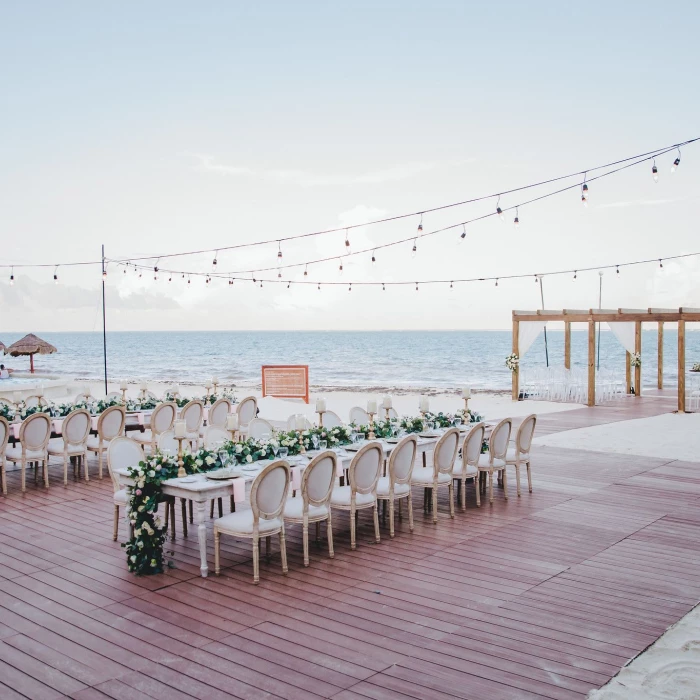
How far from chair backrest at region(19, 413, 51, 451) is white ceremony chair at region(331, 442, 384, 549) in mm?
4221

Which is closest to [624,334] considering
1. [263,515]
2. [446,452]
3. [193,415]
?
[193,415]

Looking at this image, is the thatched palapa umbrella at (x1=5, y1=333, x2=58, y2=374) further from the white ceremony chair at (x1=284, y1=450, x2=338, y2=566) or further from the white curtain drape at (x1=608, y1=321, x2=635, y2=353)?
the white ceremony chair at (x1=284, y1=450, x2=338, y2=566)

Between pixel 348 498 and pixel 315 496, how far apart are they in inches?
21.3

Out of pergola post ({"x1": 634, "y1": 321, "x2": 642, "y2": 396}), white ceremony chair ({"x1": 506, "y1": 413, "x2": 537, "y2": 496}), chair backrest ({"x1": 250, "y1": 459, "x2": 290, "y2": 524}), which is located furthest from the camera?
pergola post ({"x1": 634, "y1": 321, "x2": 642, "y2": 396})

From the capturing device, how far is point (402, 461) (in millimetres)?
6547

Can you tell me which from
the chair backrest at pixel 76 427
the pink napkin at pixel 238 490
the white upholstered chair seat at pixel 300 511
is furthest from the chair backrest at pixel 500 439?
the chair backrest at pixel 76 427

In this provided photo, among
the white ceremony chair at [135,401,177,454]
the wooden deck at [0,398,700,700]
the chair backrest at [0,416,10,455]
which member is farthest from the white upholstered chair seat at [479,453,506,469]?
the chair backrest at [0,416,10,455]

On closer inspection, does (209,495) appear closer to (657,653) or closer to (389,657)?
(389,657)

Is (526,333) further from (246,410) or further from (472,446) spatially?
(472,446)

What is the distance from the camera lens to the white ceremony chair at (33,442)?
844cm

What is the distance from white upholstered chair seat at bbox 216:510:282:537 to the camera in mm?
5328

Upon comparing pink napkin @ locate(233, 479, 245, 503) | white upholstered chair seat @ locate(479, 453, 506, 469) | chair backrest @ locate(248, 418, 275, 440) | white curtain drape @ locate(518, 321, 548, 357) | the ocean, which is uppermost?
white curtain drape @ locate(518, 321, 548, 357)

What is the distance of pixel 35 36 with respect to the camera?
48.3 feet

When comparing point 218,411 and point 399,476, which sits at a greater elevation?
point 218,411
